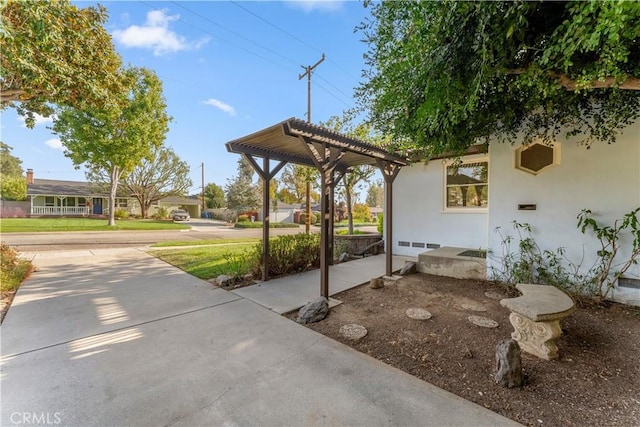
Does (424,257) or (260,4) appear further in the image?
(260,4)

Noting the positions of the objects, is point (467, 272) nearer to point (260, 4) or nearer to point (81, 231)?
point (260, 4)

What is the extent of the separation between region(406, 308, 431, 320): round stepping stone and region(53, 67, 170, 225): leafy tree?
56.8 feet

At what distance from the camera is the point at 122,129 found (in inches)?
600

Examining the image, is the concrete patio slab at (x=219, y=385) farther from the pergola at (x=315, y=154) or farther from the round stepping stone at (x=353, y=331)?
the pergola at (x=315, y=154)

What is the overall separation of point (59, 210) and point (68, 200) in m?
1.36

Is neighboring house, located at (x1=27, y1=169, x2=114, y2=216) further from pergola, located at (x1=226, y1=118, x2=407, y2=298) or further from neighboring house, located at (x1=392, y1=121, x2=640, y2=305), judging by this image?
neighboring house, located at (x1=392, y1=121, x2=640, y2=305)

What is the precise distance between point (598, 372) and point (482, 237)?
4427 millimetres

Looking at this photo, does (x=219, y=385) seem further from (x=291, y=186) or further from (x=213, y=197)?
(x=213, y=197)

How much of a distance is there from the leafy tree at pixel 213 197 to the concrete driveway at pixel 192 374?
116ft

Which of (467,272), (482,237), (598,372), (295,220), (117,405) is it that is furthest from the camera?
(295,220)

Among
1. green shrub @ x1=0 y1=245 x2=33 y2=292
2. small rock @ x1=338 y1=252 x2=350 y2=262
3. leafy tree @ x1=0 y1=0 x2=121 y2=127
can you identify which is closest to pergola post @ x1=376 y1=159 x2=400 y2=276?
small rock @ x1=338 y1=252 x2=350 y2=262

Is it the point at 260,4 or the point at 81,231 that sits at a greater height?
the point at 260,4

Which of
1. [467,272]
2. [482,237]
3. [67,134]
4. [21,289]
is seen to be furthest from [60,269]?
[67,134]

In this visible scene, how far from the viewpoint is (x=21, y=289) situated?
15.3 ft
